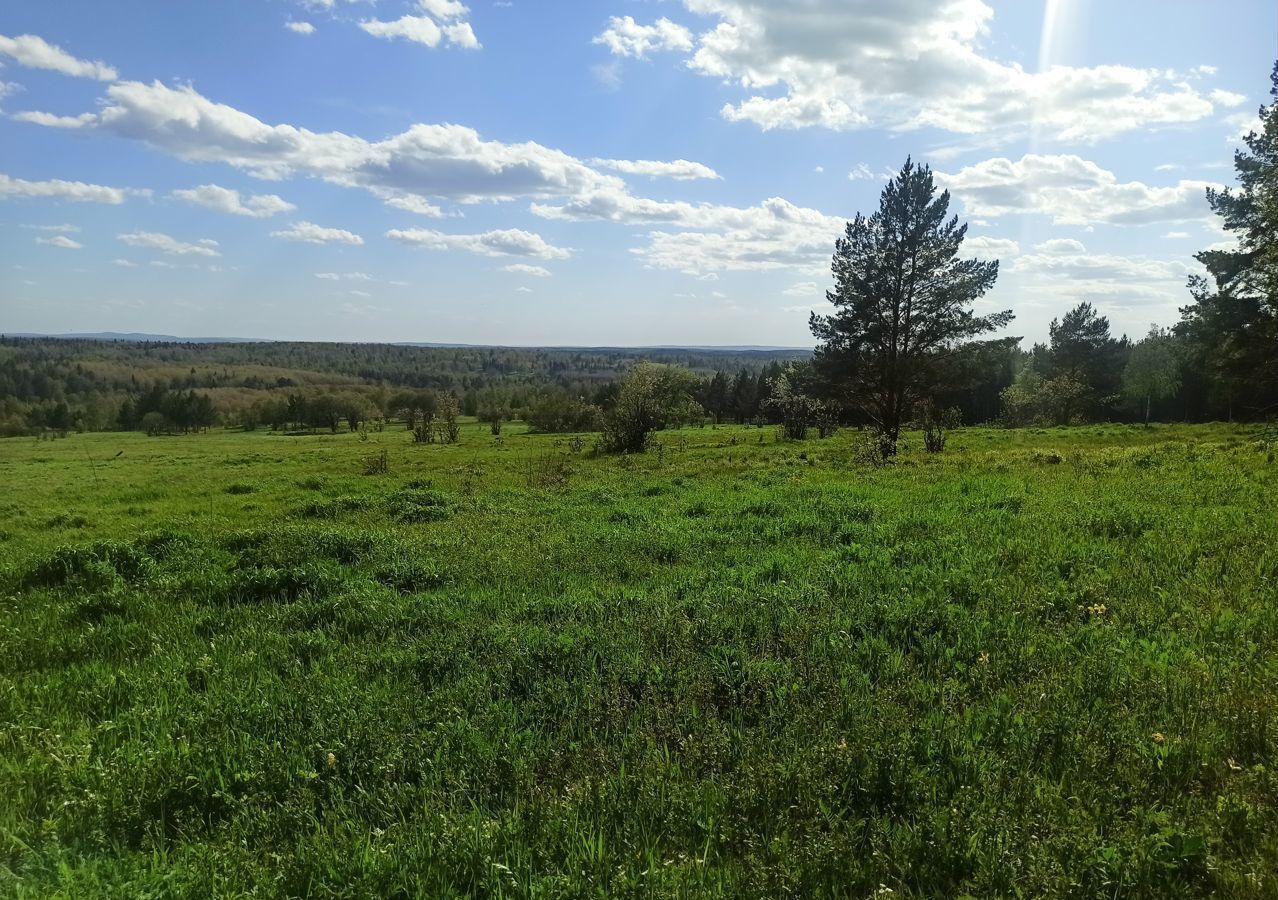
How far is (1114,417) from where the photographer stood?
71.1 metres

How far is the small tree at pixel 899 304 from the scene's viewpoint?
23062mm

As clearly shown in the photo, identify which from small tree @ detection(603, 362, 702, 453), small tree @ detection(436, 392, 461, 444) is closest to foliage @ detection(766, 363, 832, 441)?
small tree @ detection(603, 362, 702, 453)

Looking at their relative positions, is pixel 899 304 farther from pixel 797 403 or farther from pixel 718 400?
pixel 718 400

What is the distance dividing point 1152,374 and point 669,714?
2797 inches

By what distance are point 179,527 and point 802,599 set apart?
1422 cm

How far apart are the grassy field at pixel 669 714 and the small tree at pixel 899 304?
14.4 metres

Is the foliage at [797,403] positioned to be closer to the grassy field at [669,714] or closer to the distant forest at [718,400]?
the distant forest at [718,400]

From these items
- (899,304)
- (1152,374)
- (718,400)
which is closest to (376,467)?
(899,304)

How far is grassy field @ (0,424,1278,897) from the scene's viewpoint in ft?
10.6

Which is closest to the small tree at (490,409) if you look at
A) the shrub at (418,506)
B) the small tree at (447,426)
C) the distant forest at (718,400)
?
the distant forest at (718,400)

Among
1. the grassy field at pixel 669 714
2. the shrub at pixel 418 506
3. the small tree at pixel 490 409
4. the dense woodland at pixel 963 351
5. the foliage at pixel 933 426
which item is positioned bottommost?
the small tree at pixel 490 409

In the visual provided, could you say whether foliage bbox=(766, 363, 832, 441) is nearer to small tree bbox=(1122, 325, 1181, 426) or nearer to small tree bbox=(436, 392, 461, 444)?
small tree bbox=(436, 392, 461, 444)

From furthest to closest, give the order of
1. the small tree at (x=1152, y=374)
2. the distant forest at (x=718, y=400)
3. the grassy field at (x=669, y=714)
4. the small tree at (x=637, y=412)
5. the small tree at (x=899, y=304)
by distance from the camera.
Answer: the small tree at (x=1152, y=374), the distant forest at (x=718, y=400), the small tree at (x=637, y=412), the small tree at (x=899, y=304), the grassy field at (x=669, y=714)

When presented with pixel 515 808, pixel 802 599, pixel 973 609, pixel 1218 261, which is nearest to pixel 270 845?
pixel 515 808
